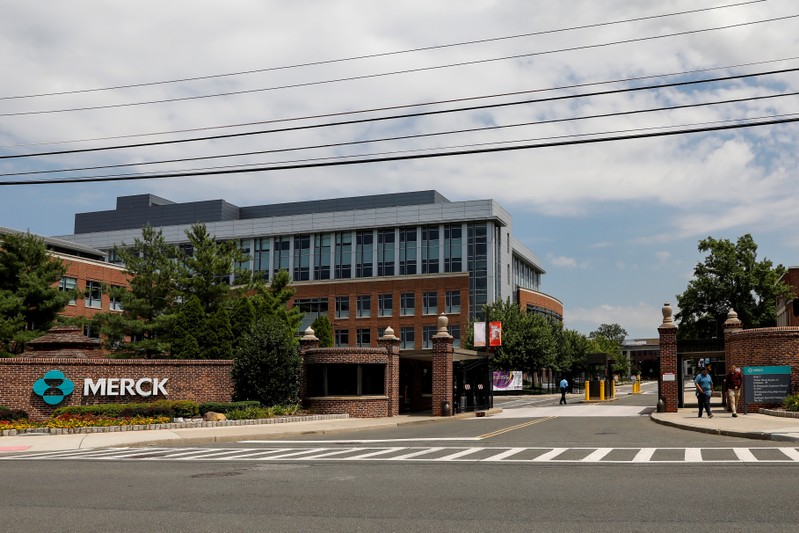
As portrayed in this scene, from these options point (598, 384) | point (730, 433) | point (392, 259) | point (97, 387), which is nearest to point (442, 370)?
point (97, 387)

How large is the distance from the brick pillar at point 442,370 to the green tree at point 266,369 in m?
6.15

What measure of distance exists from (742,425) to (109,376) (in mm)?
22275

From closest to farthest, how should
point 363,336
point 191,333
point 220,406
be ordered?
point 220,406, point 191,333, point 363,336

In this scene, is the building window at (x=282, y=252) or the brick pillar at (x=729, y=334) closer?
the brick pillar at (x=729, y=334)

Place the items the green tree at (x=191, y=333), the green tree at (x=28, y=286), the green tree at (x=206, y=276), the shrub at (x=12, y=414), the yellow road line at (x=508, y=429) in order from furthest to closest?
the green tree at (x=206, y=276), the green tree at (x=28, y=286), the green tree at (x=191, y=333), the shrub at (x=12, y=414), the yellow road line at (x=508, y=429)

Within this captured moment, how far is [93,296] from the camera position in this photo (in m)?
68.6

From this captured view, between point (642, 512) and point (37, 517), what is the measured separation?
7.24 metres

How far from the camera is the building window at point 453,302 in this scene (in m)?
86.2

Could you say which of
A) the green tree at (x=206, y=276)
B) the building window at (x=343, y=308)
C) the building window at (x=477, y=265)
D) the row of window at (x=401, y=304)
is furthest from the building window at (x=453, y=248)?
the green tree at (x=206, y=276)

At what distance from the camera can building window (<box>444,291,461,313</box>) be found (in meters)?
86.2

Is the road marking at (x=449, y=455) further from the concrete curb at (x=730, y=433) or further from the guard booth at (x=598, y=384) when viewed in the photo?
the guard booth at (x=598, y=384)

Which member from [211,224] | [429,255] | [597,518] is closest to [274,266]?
[211,224]

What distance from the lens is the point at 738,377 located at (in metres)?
28.7

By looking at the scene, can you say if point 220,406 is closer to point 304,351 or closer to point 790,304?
point 304,351
